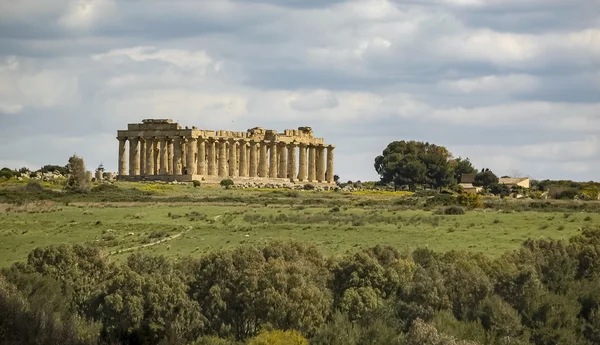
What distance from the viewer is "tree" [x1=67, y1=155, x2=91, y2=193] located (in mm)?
99681

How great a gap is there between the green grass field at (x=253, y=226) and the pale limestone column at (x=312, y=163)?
5152 centimetres

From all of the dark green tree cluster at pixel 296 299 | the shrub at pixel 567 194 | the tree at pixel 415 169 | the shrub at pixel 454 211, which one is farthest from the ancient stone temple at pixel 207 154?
the dark green tree cluster at pixel 296 299

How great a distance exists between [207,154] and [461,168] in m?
51.0

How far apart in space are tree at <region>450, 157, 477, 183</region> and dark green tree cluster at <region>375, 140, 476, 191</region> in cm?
785

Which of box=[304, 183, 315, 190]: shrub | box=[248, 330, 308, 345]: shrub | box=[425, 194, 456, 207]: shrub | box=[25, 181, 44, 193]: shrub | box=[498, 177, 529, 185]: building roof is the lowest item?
box=[248, 330, 308, 345]: shrub

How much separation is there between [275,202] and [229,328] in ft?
146

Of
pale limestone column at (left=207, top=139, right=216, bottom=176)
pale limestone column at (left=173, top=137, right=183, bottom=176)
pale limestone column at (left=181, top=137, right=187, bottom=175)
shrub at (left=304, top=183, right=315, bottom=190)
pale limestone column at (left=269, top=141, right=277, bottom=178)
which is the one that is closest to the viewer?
shrub at (left=304, top=183, right=315, bottom=190)

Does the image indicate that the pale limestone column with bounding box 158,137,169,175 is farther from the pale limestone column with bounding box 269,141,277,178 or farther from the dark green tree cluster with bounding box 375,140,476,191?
the dark green tree cluster with bounding box 375,140,476,191

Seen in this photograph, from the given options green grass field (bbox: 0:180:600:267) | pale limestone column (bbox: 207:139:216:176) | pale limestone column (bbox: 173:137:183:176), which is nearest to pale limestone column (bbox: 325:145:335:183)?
pale limestone column (bbox: 207:139:216:176)

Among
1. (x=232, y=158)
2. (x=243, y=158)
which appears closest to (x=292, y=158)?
(x=243, y=158)

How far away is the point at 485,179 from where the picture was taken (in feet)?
519

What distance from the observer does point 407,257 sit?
5725cm

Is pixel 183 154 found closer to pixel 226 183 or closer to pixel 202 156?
pixel 202 156

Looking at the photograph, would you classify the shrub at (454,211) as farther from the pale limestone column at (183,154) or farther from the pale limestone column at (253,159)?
the pale limestone column at (253,159)
